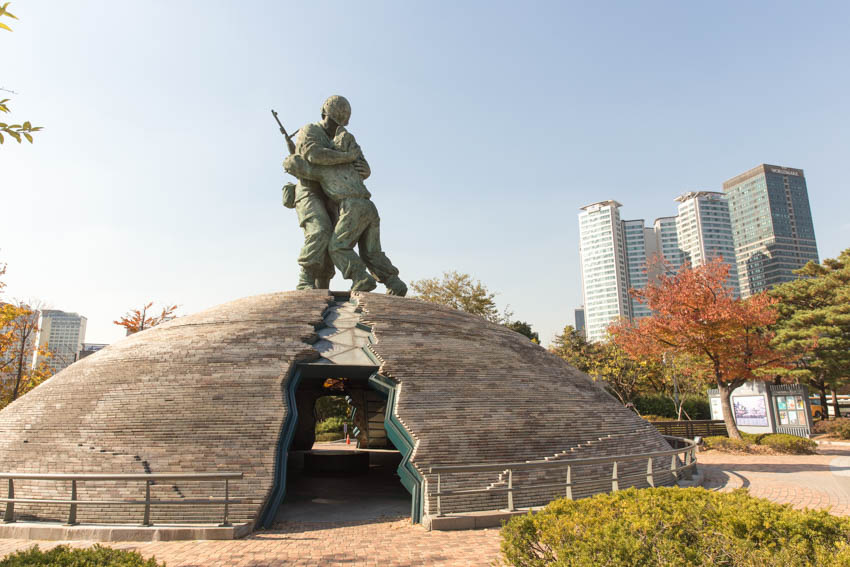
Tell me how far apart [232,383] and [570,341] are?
35161 millimetres

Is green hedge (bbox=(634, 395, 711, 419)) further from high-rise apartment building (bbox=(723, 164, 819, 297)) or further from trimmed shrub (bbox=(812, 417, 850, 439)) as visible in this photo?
high-rise apartment building (bbox=(723, 164, 819, 297))

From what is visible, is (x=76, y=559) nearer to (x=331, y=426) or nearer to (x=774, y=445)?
(x=774, y=445)

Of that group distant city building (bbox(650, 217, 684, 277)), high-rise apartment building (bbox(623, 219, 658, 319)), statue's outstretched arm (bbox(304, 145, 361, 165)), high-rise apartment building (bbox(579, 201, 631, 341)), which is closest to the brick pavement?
statue's outstretched arm (bbox(304, 145, 361, 165))

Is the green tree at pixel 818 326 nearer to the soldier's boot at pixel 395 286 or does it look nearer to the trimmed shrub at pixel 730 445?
the trimmed shrub at pixel 730 445

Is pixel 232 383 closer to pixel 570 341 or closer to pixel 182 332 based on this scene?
pixel 182 332

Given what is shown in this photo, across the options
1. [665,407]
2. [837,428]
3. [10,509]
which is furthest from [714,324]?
[10,509]

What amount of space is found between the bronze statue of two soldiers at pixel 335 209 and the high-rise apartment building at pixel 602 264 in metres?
111

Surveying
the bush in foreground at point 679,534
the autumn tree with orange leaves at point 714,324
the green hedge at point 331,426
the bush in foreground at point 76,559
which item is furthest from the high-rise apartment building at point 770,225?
the bush in foreground at point 76,559

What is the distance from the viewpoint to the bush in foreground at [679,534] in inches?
200

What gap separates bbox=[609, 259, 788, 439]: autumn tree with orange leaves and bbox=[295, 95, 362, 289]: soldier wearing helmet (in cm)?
1473

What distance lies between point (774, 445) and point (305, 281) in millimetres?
19957

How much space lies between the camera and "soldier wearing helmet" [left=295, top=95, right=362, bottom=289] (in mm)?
17812

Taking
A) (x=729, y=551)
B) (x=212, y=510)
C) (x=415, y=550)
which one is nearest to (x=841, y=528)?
(x=729, y=551)

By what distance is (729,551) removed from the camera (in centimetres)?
539
